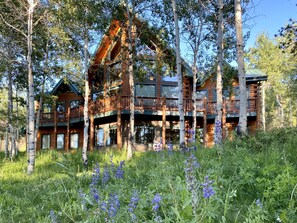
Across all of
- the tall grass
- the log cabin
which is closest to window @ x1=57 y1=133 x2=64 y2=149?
the log cabin

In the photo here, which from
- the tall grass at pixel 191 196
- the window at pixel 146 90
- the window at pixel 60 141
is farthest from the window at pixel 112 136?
the tall grass at pixel 191 196

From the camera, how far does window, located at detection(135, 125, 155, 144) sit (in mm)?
22375

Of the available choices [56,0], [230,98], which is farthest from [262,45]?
[56,0]

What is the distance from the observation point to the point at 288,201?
3.34 metres

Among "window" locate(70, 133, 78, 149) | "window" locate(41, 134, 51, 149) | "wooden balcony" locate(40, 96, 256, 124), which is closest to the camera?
"wooden balcony" locate(40, 96, 256, 124)

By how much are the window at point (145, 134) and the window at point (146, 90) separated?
7.85 ft

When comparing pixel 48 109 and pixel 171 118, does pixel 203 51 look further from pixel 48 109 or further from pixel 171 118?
pixel 48 109

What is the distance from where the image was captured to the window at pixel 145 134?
2238 centimetres

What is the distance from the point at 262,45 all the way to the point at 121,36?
30.1 meters

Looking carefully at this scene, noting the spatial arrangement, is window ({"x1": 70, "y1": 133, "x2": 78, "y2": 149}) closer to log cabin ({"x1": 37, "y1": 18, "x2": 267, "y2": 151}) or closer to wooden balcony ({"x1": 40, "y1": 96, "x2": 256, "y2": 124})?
log cabin ({"x1": 37, "y1": 18, "x2": 267, "y2": 151})

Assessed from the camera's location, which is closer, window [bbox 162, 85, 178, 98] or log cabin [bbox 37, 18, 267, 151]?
log cabin [bbox 37, 18, 267, 151]

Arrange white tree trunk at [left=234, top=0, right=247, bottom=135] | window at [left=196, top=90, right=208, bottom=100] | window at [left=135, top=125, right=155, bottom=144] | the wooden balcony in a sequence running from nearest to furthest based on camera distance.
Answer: white tree trunk at [left=234, top=0, right=247, bottom=135]
the wooden balcony
window at [left=135, top=125, right=155, bottom=144]
window at [left=196, top=90, right=208, bottom=100]

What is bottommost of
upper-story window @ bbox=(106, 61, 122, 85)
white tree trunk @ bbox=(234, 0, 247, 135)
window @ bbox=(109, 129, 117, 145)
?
window @ bbox=(109, 129, 117, 145)

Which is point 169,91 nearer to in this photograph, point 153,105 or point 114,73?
point 153,105
